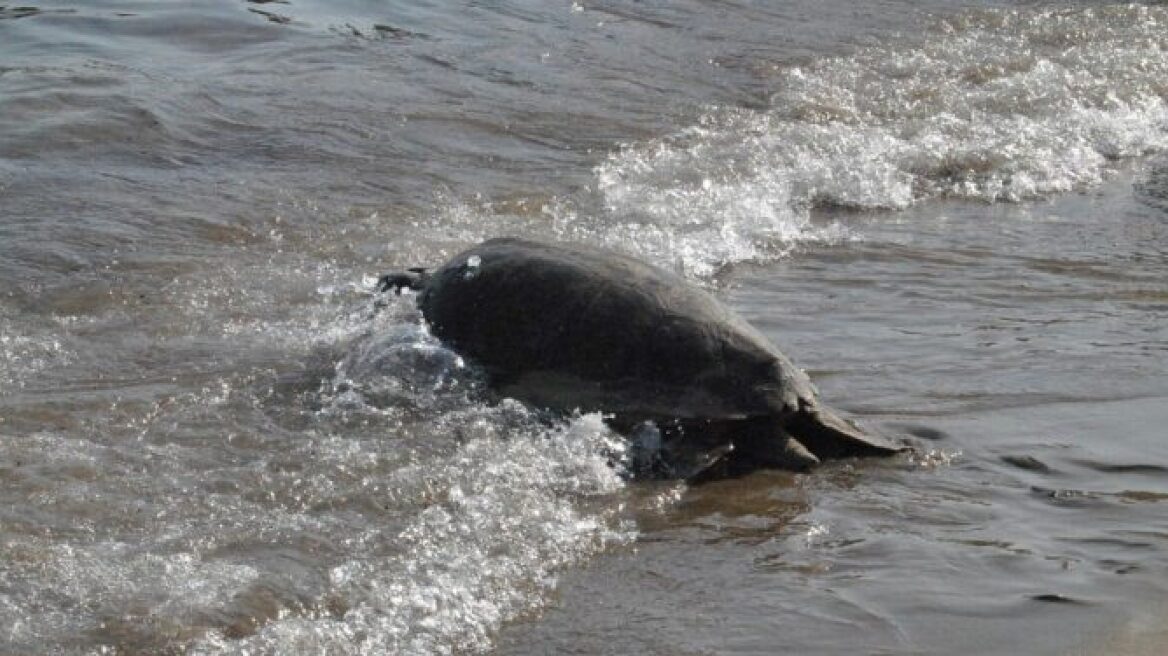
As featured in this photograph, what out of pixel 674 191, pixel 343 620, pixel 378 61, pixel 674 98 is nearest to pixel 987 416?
pixel 343 620

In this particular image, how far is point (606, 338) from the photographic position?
175 inches

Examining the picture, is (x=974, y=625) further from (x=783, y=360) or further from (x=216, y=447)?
(x=216, y=447)

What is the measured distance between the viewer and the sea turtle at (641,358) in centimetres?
426

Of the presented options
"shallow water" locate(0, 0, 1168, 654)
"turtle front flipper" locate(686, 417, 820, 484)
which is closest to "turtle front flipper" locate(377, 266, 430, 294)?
"shallow water" locate(0, 0, 1168, 654)

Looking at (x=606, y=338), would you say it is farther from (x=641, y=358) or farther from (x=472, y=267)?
(x=472, y=267)

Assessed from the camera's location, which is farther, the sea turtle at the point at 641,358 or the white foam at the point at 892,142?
the white foam at the point at 892,142

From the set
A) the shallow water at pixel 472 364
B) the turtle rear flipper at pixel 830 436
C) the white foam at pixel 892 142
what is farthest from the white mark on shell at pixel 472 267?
the white foam at pixel 892 142

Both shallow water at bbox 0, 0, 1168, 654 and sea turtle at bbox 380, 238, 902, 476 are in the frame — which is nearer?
shallow water at bbox 0, 0, 1168, 654

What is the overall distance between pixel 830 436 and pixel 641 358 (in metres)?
0.58

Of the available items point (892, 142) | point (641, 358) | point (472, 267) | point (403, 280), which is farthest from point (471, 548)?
point (892, 142)

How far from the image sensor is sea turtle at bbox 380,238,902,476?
4262mm

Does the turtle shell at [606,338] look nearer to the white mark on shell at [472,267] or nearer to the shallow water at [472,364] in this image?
the white mark on shell at [472,267]

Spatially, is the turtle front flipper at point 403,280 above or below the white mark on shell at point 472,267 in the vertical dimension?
below

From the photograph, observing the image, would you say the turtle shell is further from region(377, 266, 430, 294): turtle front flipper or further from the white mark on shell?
region(377, 266, 430, 294): turtle front flipper
